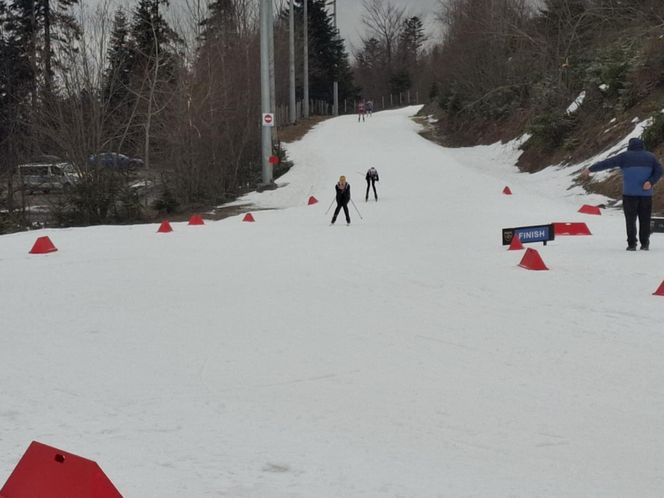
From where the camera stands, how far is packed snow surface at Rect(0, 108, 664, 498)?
12.3 feet

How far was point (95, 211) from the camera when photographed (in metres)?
22.8

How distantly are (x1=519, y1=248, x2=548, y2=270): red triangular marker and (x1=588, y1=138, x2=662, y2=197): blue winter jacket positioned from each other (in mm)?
1957

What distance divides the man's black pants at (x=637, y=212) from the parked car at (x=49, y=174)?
18.1m

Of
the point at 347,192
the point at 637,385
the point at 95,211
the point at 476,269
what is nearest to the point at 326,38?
the point at 95,211

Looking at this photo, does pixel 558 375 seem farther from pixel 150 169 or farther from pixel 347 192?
pixel 150 169

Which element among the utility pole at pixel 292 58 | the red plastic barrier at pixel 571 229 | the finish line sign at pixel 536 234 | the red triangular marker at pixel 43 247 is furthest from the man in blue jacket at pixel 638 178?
the utility pole at pixel 292 58

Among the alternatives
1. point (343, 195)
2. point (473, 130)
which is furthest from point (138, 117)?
point (473, 130)

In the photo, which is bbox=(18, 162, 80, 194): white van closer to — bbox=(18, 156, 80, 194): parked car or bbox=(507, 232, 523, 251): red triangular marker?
bbox=(18, 156, 80, 194): parked car

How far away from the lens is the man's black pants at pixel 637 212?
1035 cm

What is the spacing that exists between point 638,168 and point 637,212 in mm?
676

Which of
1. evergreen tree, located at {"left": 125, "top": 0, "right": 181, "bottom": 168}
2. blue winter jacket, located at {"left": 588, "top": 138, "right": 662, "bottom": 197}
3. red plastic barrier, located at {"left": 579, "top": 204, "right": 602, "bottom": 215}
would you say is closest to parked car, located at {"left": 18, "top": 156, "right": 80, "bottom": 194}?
evergreen tree, located at {"left": 125, "top": 0, "right": 181, "bottom": 168}

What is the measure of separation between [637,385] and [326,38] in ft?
260

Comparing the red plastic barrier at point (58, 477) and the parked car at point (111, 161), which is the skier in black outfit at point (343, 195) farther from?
the red plastic barrier at point (58, 477)

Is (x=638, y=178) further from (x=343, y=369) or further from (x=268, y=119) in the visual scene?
(x=268, y=119)
